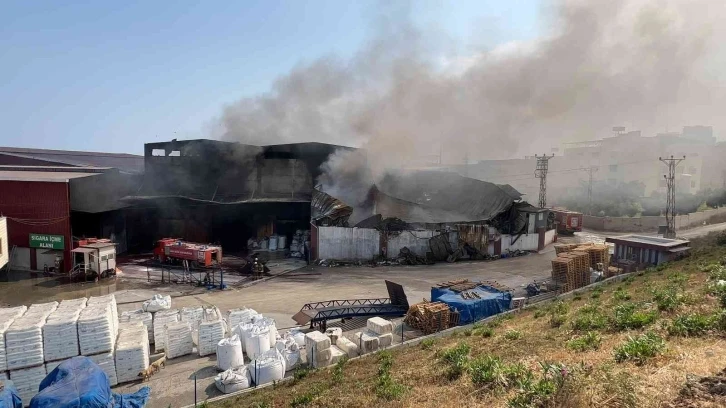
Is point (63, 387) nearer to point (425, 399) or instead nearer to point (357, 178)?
point (425, 399)

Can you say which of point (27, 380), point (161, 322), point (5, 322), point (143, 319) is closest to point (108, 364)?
point (27, 380)

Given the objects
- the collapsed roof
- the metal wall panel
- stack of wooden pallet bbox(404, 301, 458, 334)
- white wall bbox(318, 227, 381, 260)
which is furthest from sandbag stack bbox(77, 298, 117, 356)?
the collapsed roof

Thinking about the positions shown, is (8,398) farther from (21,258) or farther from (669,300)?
(21,258)

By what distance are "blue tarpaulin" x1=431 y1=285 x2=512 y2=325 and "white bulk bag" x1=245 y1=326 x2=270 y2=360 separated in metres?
5.96

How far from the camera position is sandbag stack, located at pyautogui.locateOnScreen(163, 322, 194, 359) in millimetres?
12102

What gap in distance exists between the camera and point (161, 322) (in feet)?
42.4

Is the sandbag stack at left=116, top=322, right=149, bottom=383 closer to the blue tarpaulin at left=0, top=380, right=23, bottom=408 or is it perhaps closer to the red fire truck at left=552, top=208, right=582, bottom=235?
the blue tarpaulin at left=0, top=380, right=23, bottom=408

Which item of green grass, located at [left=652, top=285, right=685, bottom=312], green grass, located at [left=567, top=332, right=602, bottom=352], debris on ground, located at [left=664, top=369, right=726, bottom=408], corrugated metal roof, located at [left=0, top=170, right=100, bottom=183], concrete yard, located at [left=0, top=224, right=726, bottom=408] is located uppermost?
corrugated metal roof, located at [left=0, top=170, right=100, bottom=183]

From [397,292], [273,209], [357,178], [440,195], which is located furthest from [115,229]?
[440,195]

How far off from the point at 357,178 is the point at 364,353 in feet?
72.3

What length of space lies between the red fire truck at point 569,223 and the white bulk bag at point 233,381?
97.7 ft

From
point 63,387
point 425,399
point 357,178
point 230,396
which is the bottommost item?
point 230,396

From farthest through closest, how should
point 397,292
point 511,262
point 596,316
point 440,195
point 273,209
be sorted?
point 440,195
point 273,209
point 511,262
point 397,292
point 596,316

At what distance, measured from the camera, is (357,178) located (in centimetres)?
3275
